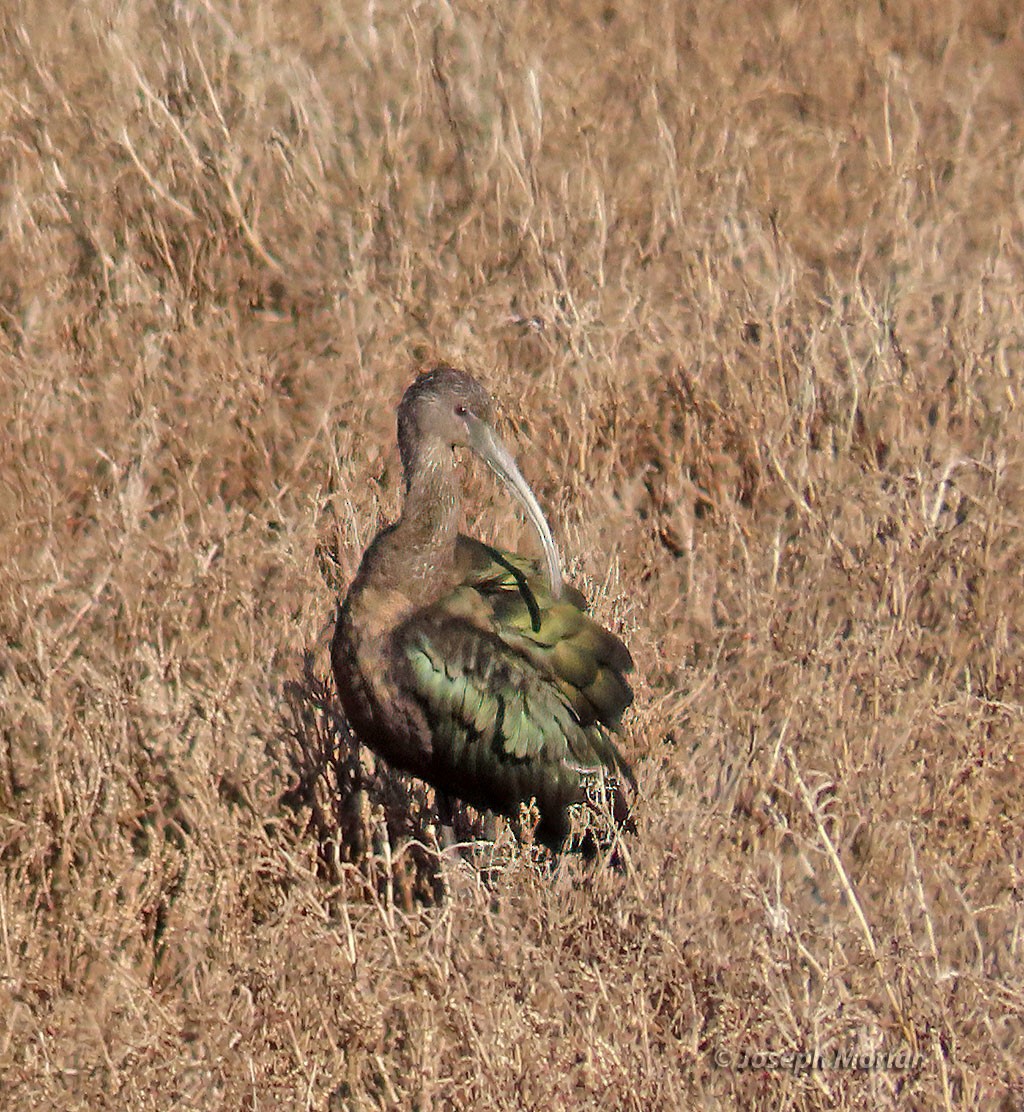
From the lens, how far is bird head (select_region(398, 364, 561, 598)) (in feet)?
A: 15.4

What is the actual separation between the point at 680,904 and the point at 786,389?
2.42m

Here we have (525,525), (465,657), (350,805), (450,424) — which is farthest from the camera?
(525,525)

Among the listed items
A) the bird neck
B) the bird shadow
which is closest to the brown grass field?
the bird shadow

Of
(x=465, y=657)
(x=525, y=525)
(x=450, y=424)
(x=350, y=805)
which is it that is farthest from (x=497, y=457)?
(x=525, y=525)

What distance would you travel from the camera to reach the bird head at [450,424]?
4703mm

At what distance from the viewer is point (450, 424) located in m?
4.71

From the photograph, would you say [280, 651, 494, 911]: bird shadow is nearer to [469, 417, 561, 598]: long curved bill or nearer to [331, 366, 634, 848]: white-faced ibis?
[331, 366, 634, 848]: white-faced ibis

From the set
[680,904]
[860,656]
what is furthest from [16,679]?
[860,656]

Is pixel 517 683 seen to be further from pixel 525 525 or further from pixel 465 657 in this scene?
pixel 525 525

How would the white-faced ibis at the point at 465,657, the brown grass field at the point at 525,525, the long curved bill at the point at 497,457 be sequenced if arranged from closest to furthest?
the brown grass field at the point at 525,525 < the white-faced ibis at the point at 465,657 < the long curved bill at the point at 497,457

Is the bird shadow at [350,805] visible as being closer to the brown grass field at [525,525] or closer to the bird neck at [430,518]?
the brown grass field at [525,525]

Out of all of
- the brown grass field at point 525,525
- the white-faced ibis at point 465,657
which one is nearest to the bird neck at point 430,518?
the white-faced ibis at point 465,657

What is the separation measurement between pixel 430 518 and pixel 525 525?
1.20m

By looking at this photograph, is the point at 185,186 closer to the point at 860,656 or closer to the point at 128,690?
the point at 128,690
